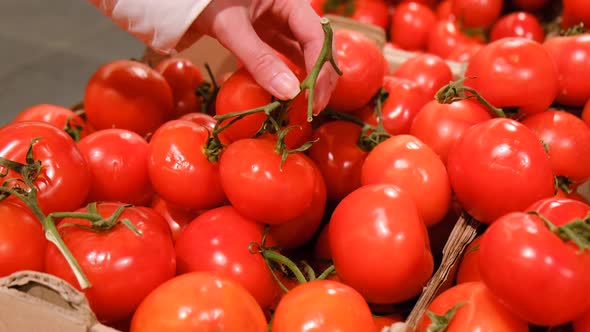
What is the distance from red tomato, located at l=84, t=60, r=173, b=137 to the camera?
3.99 feet

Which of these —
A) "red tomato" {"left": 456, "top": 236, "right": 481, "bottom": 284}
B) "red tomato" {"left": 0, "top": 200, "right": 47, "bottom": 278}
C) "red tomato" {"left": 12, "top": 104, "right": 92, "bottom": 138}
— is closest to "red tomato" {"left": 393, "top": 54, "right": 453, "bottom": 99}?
"red tomato" {"left": 456, "top": 236, "right": 481, "bottom": 284}

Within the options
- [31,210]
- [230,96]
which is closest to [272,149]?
[230,96]

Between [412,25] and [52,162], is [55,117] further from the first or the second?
[412,25]

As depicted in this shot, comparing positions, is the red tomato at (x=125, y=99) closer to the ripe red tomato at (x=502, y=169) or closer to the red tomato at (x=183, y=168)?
the red tomato at (x=183, y=168)

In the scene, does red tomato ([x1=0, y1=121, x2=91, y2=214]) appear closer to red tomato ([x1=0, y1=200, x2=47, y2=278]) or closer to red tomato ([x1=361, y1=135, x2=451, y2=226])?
red tomato ([x1=0, y1=200, x2=47, y2=278])

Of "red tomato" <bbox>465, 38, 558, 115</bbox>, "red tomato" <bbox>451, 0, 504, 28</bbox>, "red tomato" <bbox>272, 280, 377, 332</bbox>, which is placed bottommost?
"red tomato" <bbox>451, 0, 504, 28</bbox>

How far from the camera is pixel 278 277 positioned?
96 centimetres

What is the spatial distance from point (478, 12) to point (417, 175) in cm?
136

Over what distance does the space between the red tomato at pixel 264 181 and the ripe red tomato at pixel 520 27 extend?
4.36 ft

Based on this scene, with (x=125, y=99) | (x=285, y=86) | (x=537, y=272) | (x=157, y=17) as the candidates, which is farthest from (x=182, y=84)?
(x=537, y=272)

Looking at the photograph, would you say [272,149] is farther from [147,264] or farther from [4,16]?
[4,16]

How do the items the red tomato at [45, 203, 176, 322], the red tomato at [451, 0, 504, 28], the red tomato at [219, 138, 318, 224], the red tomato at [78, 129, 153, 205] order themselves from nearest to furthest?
the red tomato at [45, 203, 176, 322] < the red tomato at [219, 138, 318, 224] < the red tomato at [78, 129, 153, 205] < the red tomato at [451, 0, 504, 28]

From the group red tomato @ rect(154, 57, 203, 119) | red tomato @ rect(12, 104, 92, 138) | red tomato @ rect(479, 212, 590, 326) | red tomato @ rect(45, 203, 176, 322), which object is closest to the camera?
red tomato @ rect(479, 212, 590, 326)

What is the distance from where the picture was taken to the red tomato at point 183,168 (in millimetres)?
980
